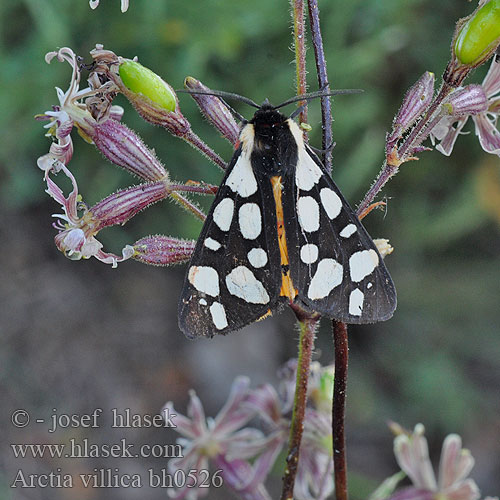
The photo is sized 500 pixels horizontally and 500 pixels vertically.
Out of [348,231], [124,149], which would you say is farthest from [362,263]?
[124,149]

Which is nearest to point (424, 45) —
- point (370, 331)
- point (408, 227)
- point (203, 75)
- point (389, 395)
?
point (408, 227)

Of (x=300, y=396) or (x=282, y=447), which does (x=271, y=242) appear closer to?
(x=300, y=396)

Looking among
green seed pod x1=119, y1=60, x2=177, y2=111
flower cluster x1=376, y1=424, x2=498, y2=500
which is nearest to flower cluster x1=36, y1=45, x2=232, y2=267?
green seed pod x1=119, y1=60, x2=177, y2=111

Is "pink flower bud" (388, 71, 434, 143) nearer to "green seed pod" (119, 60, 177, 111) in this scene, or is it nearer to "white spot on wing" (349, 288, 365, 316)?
"white spot on wing" (349, 288, 365, 316)

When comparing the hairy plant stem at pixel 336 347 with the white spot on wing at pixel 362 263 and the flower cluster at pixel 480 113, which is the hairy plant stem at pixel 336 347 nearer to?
the white spot on wing at pixel 362 263

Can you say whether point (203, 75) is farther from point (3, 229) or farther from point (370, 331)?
point (370, 331)

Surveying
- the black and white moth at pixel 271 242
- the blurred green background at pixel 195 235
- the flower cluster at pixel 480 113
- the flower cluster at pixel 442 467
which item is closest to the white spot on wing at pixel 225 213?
the black and white moth at pixel 271 242
